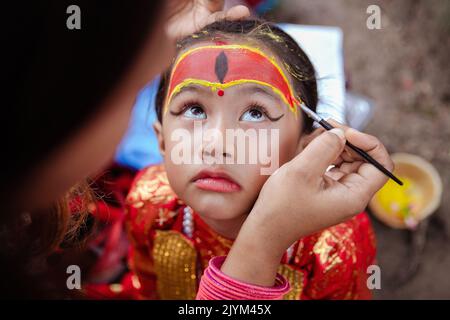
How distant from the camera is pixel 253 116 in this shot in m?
0.93

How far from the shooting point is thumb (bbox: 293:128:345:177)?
816 mm

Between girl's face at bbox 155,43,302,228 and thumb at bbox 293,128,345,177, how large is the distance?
12 cm

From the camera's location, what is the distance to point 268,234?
0.85 meters

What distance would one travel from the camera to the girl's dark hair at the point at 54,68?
58 cm

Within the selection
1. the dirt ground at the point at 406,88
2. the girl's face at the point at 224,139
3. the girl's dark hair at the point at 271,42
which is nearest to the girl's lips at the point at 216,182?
the girl's face at the point at 224,139

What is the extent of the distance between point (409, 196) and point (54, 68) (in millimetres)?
1506

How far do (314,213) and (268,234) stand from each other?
82mm

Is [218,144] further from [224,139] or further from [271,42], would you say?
[271,42]

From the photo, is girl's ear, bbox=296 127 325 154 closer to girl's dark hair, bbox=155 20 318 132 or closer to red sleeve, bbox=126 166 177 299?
girl's dark hair, bbox=155 20 318 132

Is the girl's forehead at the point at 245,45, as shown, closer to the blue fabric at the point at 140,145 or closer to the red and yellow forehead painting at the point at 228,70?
the red and yellow forehead painting at the point at 228,70

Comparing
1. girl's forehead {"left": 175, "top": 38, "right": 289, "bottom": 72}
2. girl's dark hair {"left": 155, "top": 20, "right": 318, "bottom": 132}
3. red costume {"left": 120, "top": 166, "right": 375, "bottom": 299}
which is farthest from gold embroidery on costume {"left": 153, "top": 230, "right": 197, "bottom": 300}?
A: girl's forehead {"left": 175, "top": 38, "right": 289, "bottom": 72}

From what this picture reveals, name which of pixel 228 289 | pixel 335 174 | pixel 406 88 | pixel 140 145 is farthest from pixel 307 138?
pixel 406 88
